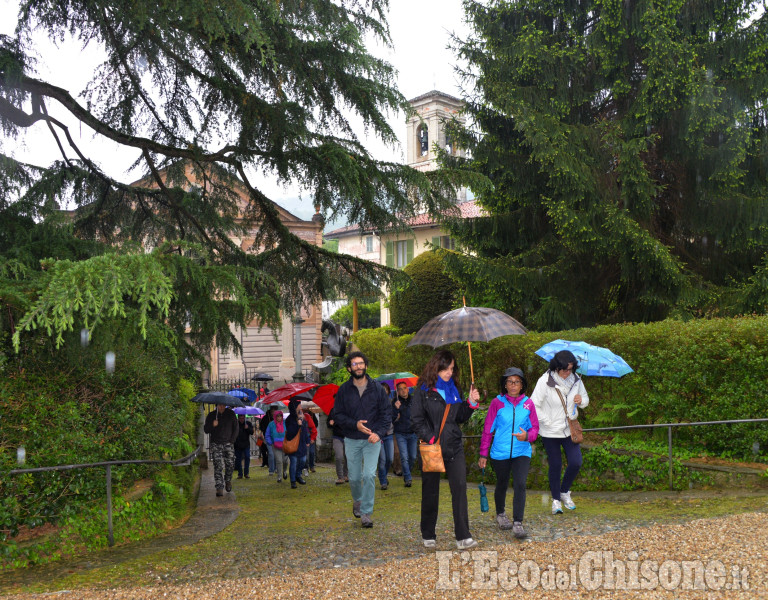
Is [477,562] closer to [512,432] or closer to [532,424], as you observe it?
[512,432]

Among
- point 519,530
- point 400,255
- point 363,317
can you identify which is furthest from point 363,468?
point 363,317

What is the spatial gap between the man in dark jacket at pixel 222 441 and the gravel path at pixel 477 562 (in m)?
3.76

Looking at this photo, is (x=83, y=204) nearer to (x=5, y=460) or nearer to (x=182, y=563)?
(x=5, y=460)

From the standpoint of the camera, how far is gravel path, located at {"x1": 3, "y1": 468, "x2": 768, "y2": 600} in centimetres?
489

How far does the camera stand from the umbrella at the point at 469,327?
8742 millimetres

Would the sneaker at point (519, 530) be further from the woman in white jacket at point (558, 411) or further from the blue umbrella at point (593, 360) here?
the blue umbrella at point (593, 360)

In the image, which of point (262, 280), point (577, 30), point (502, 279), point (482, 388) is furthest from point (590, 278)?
point (262, 280)

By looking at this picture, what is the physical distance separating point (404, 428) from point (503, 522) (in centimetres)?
464

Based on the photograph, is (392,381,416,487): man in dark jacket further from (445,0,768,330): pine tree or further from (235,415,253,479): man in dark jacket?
(235,415,253,479): man in dark jacket

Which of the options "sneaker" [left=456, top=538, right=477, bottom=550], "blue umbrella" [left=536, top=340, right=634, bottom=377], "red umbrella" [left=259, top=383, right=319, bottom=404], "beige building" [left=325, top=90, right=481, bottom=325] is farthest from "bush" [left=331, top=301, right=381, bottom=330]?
"sneaker" [left=456, top=538, right=477, bottom=550]

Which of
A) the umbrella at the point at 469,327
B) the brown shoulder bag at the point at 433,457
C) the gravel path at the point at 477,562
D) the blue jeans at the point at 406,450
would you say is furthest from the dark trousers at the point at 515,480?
the blue jeans at the point at 406,450

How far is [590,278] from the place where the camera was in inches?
608

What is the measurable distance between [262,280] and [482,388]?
6586 mm

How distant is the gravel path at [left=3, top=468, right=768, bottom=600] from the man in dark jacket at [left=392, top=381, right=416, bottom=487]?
11.6 ft
